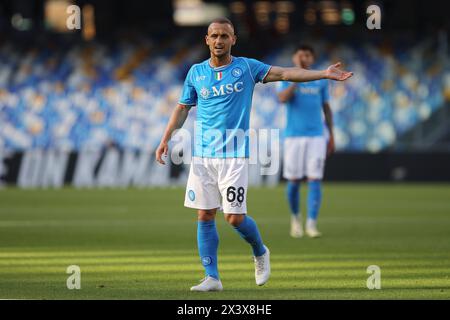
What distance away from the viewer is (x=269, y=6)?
33000mm

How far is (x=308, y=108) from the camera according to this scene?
14789 mm

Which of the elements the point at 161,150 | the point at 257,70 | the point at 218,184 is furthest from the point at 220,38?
the point at 218,184

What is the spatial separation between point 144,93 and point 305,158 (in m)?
18.6

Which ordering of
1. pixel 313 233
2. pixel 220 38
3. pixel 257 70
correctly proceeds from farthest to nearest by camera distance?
pixel 313 233 → pixel 257 70 → pixel 220 38

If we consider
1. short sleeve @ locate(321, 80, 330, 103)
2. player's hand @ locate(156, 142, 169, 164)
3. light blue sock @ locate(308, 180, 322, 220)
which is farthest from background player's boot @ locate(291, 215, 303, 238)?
player's hand @ locate(156, 142, 169, 164)

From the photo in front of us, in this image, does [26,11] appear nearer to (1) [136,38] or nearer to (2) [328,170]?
(1) [136,38]

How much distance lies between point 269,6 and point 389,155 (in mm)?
7109

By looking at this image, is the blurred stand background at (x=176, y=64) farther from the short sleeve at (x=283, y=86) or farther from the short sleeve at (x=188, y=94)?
the short sleeve at (x=188, y=94)

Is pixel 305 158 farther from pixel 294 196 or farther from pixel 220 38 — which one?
pixel 220 38

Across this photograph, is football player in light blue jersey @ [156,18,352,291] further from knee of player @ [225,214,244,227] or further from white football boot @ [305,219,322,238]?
white football boot @ [305,219,322,238]

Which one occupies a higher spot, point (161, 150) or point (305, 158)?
point (161, 150)

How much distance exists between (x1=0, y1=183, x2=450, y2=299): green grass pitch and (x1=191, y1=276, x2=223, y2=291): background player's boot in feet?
0.30

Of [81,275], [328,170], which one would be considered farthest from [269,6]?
[81,275]

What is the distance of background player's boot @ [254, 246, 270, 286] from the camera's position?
30.1 feet
